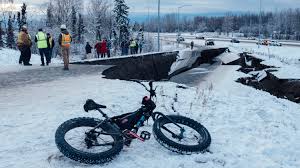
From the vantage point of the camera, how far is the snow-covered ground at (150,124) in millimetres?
6625

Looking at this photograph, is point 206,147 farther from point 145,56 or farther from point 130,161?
point 145,56

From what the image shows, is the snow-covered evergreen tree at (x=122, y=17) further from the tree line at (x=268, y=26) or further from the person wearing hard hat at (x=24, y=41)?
the tree line at (x=268, y=26)

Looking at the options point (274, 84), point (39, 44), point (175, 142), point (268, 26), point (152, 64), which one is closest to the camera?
point (175, 142)

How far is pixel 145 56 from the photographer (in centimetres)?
2358

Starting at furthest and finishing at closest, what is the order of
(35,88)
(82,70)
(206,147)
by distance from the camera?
(82,70) → (35,88) → (206,147)

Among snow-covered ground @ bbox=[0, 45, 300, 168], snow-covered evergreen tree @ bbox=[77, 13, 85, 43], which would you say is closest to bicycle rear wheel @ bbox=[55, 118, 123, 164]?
snow-covered ground @ bbox=[0, 45, 300, 168]

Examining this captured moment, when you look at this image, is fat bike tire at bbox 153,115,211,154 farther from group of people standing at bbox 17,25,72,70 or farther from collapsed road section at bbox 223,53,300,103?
collapsed road section at bbox 223,53,300,103

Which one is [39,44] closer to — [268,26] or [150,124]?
[150,124]

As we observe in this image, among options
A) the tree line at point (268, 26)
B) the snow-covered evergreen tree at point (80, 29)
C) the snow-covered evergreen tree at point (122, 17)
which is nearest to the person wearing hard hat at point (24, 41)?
the snow-covered evergreen tree at point (122, 17)

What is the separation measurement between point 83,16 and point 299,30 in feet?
239

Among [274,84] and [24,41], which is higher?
[24,41]

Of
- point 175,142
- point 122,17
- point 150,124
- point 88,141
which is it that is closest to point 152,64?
point 150,124

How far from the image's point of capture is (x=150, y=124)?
336 inches

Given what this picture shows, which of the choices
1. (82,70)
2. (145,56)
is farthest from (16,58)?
(82,70)
